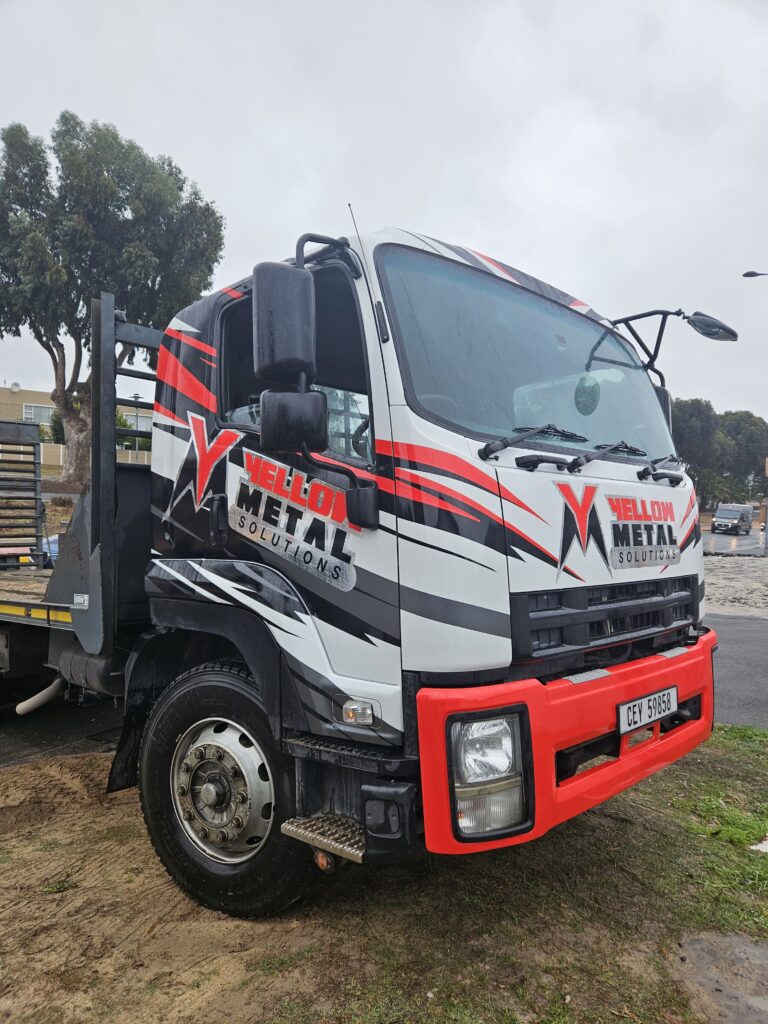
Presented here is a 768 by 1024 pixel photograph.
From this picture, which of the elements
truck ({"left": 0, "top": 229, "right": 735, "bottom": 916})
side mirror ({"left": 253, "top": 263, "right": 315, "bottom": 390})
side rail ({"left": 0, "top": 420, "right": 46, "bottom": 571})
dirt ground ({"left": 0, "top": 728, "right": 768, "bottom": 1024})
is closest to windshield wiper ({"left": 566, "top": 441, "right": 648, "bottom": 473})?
truck ({"left": 0, "top": 229, "right": 735, "bottom": 916})

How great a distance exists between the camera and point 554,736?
91.0 inches

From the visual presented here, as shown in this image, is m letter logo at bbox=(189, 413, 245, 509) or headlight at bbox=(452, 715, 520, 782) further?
m letter logo at bbox=(189, 413, 245, 509)

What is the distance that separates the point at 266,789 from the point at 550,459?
1.59 metres

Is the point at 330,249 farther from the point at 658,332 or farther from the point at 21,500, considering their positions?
the point at 21,500

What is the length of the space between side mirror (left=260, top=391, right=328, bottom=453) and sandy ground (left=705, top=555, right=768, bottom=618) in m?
11.5

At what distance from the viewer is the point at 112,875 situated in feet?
10.4

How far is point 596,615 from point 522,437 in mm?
717

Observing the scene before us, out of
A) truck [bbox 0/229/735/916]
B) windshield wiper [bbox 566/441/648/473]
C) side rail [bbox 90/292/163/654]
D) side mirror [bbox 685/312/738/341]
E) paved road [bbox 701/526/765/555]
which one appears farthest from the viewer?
paved road [bbox 701/526/765/555]

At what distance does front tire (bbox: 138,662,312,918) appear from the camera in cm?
263

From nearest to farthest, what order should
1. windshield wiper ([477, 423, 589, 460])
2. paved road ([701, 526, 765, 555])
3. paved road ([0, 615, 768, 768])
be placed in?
windshield wiper ([477, 423, 589, 460])
paved road ([0, 615, 768, 768])
paved road ([701, 526, 765, 555])

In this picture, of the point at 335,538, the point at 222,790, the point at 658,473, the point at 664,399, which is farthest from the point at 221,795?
the point at 664,399

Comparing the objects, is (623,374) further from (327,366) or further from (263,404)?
(263,404)

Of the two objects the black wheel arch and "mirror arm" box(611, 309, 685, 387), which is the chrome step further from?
"mirror arm" box(611, 309, 685, 387)

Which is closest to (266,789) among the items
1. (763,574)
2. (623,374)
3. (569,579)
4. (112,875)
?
(112,875)
